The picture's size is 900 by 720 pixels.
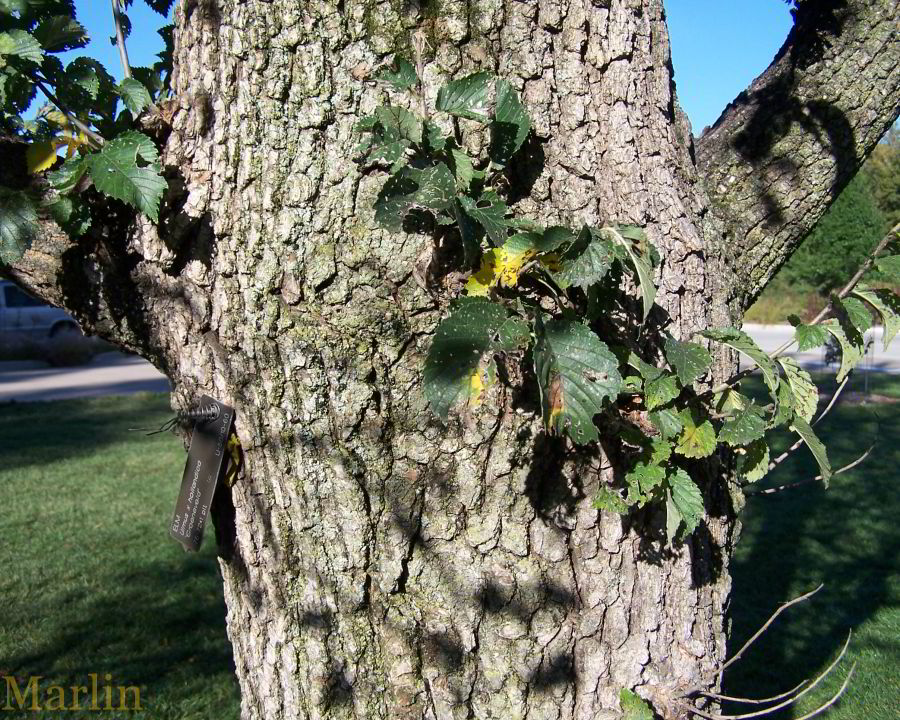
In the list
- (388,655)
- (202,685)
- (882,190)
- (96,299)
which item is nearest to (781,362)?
(388,655)

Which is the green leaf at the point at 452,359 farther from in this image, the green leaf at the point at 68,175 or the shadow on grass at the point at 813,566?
the shadow on grass at the point at 813,566

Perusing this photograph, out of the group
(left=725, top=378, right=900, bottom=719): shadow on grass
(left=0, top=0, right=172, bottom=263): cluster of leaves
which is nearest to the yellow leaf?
(left=0, top=0, right=172, bottom=263): cluster of leaves

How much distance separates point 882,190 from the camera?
912 inches

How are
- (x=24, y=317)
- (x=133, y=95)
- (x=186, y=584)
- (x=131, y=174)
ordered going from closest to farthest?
(x=131, y=174) < (x=133, y=95) < (x=186, y=584) < (x=24, y=317)

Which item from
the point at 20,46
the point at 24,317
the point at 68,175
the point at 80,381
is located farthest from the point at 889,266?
the point at 24,317

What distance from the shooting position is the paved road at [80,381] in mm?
12789

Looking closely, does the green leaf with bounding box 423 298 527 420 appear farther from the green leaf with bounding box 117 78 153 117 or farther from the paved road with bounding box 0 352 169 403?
the paved road with bounding box 0 352 169 403

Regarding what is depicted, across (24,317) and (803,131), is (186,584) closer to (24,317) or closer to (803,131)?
(803,131)

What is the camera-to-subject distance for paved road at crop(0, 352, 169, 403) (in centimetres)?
1279

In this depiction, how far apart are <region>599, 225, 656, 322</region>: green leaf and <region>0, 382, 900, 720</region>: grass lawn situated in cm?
132

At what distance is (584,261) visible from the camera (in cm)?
130

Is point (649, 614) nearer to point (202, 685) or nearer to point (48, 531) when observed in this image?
point (202, 685)

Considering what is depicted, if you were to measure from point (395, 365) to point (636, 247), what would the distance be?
19.5 inches

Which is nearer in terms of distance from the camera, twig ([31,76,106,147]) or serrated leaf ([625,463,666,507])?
serrated leaf ([625,463,666,507])
